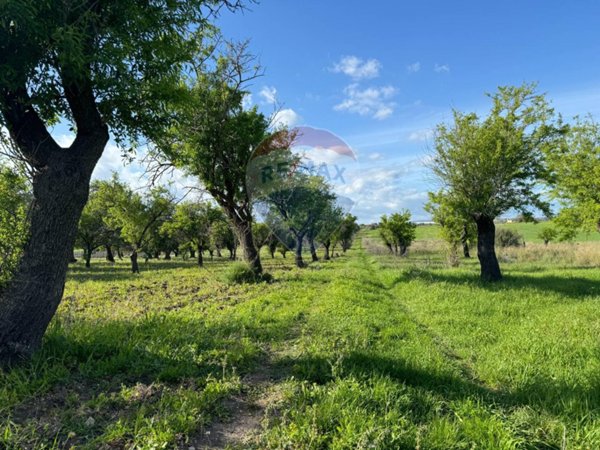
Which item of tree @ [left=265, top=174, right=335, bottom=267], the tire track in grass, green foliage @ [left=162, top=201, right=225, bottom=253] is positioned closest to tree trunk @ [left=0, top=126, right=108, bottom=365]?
the tire track in grass

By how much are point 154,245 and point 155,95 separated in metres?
50.1

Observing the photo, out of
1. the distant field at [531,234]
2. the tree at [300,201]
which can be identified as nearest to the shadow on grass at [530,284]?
the tree at [300,201]

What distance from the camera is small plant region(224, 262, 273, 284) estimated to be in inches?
575

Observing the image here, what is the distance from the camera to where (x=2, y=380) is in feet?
12.2

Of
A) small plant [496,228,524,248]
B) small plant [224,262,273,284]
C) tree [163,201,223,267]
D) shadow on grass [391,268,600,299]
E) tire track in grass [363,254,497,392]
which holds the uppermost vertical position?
tree [163,201,223,267]

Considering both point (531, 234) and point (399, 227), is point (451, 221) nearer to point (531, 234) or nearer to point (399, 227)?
point (399, 227)

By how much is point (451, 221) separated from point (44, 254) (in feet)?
78.6

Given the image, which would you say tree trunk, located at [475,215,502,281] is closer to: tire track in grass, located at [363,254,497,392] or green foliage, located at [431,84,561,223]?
green foliage, located at [431,84,561,223]

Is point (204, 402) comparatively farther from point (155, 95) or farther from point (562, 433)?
point (155, 95)

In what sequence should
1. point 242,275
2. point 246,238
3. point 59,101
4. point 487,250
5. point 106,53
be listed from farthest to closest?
point 246,238, point 242,275, point 487,250, point 59,101, point 106,53

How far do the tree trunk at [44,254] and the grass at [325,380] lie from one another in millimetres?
448

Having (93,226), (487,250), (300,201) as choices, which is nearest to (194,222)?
(93,226)

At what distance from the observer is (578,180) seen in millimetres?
21453

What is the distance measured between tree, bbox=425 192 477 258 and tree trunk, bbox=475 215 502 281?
769mm
